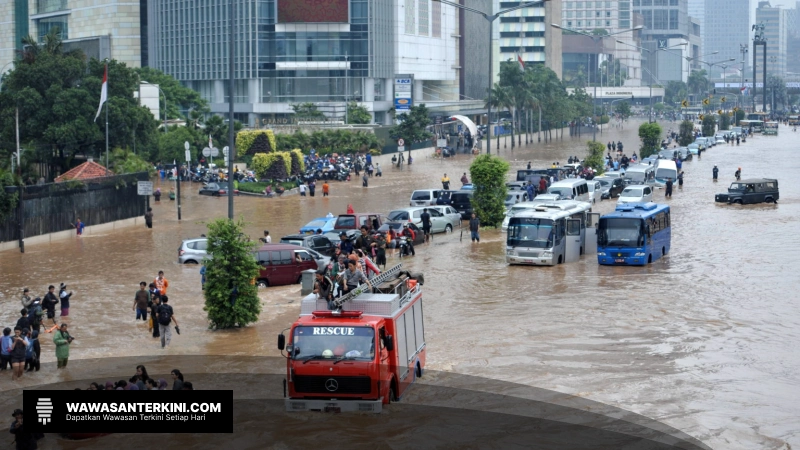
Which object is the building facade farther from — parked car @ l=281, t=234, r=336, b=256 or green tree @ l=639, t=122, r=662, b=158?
parked car @ l=281, t=234, r=336, b=256

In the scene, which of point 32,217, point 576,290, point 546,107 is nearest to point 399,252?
point 576,290

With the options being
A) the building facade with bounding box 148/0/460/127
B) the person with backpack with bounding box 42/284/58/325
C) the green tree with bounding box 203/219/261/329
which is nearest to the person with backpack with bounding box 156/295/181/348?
the green tree with bounding box 203/219/261/329

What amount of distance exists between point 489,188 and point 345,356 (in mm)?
30157

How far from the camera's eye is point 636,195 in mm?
54812

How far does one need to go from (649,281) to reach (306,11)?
8830 cm

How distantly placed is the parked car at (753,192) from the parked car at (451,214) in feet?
52.7

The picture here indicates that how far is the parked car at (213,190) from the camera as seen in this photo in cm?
6700

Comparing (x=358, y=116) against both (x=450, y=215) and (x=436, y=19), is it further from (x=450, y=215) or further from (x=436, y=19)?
(x=450, y=215)

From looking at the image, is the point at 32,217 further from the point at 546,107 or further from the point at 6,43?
the point at 6,43

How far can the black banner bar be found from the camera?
13.5 meters

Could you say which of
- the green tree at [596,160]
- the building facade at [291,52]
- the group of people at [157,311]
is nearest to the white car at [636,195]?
the green tree at [596,160]

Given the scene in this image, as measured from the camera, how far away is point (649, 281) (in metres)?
34.3
